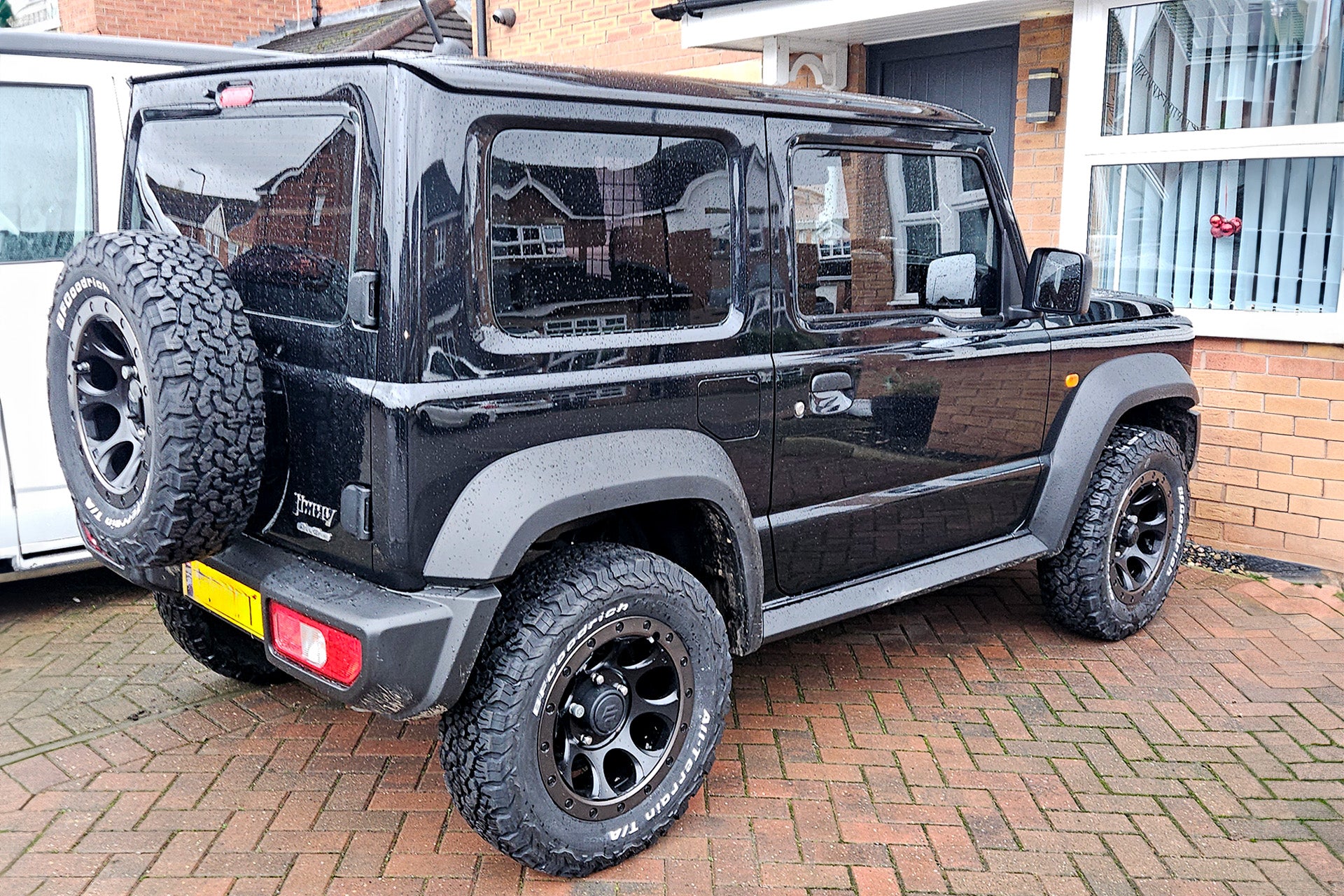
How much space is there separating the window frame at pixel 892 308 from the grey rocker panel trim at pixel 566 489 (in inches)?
22.2

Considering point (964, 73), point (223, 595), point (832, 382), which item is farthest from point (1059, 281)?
point (964, 73)

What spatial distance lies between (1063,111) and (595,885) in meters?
4.70

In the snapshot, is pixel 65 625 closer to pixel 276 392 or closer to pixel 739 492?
pixel 276 392

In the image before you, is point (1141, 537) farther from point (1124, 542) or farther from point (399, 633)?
point (399, 633)

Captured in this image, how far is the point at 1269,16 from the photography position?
17.0 ft

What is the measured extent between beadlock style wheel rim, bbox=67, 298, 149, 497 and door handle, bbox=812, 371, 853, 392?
1.74 meters

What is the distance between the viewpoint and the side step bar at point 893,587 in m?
3.39

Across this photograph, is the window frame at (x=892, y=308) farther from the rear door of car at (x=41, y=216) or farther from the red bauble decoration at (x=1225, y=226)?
the rear door of car at (x=41, y=216)

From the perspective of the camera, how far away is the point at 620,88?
111 inches

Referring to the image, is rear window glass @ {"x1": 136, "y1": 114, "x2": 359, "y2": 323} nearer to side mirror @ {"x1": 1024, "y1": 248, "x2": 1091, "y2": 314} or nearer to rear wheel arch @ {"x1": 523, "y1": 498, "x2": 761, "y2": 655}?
rear wheel arch @ {"x1": 523, "y1": 498, "x2": 761, "y2": 655}

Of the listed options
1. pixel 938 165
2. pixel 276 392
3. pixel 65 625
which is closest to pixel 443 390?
pixel 276 392

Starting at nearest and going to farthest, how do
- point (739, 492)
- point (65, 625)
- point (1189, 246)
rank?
point (739, 492)
point (65, 625)
point (1189, 246)

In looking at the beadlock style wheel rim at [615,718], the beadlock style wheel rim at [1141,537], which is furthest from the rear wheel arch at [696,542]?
the beadlock style wheel rim at [1141,537]

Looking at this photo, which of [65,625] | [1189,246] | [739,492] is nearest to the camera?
[739,492]
